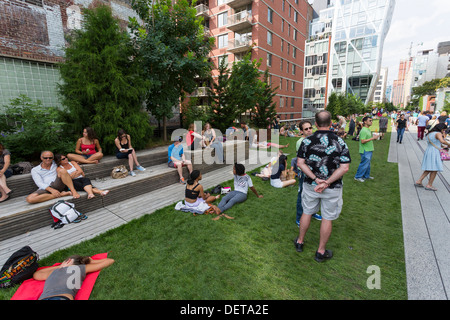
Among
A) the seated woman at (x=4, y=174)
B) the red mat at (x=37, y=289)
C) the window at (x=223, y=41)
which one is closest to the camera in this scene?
the red mat at (x=37, y=289)

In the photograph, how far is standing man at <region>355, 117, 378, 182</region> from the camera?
6.48 metres

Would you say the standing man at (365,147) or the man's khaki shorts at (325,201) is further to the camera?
the standing man at (365,147)

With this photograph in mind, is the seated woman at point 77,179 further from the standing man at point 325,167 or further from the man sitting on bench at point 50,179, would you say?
the standing man at point 325,167

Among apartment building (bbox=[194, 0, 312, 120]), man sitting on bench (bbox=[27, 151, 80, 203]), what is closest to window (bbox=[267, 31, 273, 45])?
apartment building (bbox=[194, 0, 312, 120])

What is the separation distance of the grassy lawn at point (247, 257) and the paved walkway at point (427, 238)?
0.14 meters

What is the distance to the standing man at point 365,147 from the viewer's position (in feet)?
21.2

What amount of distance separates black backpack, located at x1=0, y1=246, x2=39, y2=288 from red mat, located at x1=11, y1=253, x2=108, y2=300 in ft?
0.36

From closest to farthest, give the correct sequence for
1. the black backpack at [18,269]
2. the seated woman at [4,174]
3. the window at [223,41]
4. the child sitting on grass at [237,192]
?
the black backpack at [18,269], the seated woman at [4,174], the child sitting on grass at [237,192], the window at [223,41]

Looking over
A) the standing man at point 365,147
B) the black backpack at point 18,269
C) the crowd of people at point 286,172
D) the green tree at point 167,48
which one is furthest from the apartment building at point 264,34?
the black backpack at point 18,269

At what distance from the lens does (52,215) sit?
434 cm

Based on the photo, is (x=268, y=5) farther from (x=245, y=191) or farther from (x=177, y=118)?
(x=245, y=191)

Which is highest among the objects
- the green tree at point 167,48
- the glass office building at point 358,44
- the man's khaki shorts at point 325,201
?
the glass office building at point 358,44

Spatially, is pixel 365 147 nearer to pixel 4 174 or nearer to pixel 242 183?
pixel 242 183

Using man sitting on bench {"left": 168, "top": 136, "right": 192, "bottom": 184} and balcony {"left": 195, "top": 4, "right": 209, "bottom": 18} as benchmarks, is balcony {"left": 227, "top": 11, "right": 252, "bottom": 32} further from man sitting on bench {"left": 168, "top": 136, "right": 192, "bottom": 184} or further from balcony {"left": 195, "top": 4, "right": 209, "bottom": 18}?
man sitting on bench {"left": 168, "top": 136, "right": 192, "bottom": 184}
